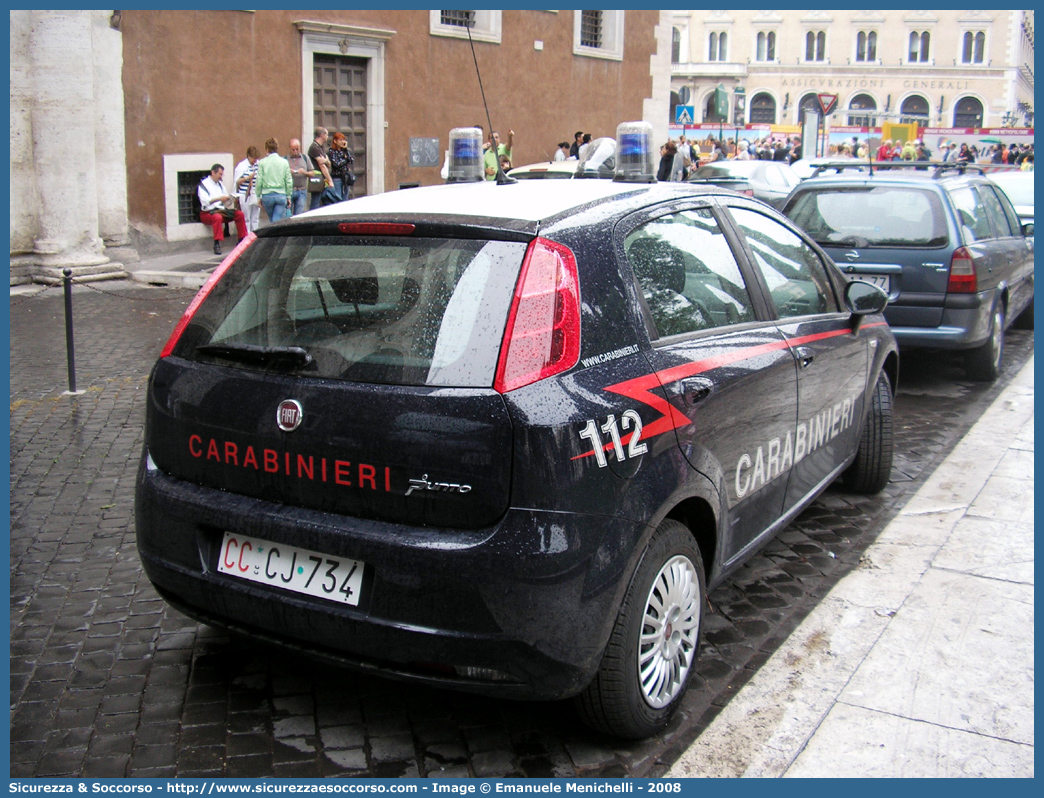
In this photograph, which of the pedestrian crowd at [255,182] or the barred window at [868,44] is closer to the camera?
the pedestrian crowd at [255,182]

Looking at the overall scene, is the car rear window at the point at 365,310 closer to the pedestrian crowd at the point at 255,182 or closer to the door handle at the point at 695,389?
the door handle at the point at 695,389

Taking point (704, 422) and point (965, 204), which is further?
point (965, 204)

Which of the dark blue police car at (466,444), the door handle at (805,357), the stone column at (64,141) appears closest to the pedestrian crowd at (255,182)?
the stone column at (64,141)

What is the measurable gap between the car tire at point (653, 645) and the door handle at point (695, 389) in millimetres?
386

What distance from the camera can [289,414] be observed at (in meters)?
2.87

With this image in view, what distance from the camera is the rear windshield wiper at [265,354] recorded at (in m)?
2.93

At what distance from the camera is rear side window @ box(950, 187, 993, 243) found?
26.2 ft

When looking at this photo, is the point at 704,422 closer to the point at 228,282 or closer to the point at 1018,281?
the point at 228,282

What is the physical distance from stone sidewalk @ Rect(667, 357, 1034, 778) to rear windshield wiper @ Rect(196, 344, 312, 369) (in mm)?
1609

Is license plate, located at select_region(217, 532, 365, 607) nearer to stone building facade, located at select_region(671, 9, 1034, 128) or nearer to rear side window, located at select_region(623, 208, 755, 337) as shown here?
rear side window, located at select_region(623, 208, 755, 337)

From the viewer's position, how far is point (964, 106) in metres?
85.8

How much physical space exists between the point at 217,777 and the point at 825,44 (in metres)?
93.0
